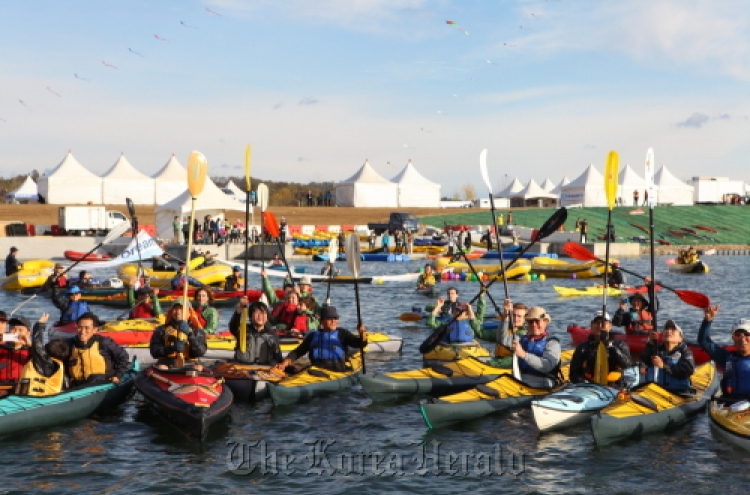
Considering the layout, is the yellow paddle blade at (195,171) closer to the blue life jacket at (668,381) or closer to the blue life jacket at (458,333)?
the blue life jacket at (458,333)

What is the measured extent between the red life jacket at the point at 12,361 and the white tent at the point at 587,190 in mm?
Answer: 59810

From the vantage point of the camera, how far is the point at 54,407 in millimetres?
10266

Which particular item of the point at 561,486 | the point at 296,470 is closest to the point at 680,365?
the point at 561,486

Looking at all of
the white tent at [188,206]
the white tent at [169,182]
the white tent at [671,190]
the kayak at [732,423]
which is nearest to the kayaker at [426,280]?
the white tent at [188,206]

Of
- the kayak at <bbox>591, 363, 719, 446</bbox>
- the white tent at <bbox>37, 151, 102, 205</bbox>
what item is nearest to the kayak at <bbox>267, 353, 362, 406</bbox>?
the kayak at <bbox>591, 363, 719, 446</bbox>

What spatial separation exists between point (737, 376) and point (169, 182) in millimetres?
51041

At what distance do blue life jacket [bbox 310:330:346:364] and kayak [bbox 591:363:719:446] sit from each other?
13.1 feet

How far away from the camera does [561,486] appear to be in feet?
28.8

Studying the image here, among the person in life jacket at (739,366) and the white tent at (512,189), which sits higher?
the white tent at (512,189)

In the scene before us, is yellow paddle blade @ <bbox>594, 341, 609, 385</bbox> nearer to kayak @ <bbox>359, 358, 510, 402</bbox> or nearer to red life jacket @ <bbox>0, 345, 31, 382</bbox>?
kayak @ <bbox>359, 358, 510, 402</bbox>

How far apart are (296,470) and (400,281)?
22.9 meters

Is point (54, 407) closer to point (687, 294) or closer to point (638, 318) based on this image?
point (687, 294)

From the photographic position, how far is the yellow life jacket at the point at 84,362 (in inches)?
429

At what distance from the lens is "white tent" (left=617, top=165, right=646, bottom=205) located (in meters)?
67.1
